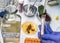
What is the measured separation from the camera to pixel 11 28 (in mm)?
1697

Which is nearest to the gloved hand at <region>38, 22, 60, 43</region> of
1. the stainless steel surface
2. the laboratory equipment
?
the stainless steel surface

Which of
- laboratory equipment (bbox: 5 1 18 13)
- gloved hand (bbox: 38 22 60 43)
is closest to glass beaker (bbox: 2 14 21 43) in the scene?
laboratory equipment (bbox: 5 1 18 13)

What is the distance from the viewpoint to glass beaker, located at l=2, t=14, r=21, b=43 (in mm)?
1696

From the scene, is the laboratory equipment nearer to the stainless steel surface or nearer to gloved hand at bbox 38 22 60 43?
the stainless steel surface

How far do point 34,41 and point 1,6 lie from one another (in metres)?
0.28

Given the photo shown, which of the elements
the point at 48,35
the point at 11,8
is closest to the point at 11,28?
the point at 11,8

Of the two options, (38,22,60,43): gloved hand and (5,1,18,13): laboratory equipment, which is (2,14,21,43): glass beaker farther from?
(38,22,60,43): gloved hand

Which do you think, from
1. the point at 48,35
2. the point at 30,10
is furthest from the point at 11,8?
the point at 48,35

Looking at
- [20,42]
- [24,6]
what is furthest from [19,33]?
[24,6]

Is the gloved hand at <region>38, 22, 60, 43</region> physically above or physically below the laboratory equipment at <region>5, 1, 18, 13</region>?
below

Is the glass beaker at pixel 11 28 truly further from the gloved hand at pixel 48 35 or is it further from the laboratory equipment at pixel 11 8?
the gloved hand at pixel 48 35

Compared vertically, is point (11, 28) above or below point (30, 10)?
below

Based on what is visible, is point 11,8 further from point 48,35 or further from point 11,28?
point 48,35

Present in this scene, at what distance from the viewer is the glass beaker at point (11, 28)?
1.70m
